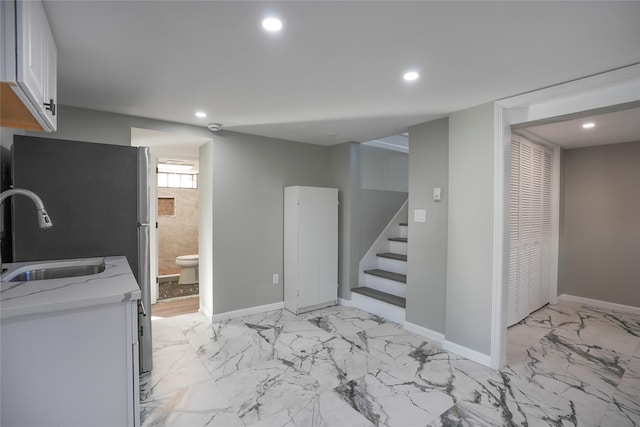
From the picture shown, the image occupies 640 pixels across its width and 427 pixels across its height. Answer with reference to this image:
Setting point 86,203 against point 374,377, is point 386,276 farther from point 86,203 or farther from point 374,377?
point 86,203

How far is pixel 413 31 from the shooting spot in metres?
1.59

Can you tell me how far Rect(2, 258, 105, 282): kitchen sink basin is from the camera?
1913 mm

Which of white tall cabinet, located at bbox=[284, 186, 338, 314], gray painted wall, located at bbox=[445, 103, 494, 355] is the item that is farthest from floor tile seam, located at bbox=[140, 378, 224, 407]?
gray painted wall, located at bbox=[445, 103, 494, 355]

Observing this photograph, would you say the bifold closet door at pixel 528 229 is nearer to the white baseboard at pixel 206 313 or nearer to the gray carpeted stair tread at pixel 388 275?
the gray carpeted stair tread at pixel 388 275

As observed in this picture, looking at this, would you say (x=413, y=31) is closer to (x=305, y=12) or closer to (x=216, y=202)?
(x=305, y=12)

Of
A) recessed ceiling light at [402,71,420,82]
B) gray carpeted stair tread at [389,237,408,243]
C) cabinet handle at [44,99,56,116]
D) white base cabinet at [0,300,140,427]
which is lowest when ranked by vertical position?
white base cabinet at [0,300,140,427]

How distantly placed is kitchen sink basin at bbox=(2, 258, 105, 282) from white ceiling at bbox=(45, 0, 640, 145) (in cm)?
126

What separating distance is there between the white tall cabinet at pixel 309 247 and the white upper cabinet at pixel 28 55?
8.66 feet

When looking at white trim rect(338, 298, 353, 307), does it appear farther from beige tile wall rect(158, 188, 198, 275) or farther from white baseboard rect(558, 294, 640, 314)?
beige tile wall rect(158, 188, 198, 275)

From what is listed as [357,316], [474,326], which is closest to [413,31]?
[474,326]

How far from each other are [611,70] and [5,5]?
3120 millimetres

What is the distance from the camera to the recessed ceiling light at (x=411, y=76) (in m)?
2.06

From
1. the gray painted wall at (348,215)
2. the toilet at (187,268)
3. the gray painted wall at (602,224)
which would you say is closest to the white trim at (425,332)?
the gray painted wall at (348,215)

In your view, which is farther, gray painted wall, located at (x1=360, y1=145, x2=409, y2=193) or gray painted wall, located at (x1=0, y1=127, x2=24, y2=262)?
gray painted wall, located at (x1=360, y1=145, x2=409, y2=193)
